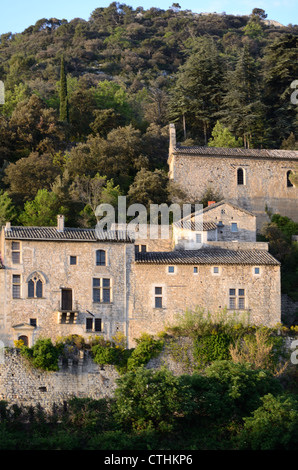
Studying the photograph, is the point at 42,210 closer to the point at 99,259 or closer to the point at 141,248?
the point at 141,248

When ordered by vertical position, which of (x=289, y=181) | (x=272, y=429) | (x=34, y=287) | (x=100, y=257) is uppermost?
(x=289, y=181)

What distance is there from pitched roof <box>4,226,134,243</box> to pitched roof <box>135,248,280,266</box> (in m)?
1.53

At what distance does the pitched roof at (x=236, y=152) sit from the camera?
6156 cm

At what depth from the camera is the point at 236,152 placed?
62.1 m

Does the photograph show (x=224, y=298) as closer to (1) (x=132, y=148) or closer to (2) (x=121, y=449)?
(2) (x=121, y=449)

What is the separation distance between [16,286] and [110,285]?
15.8 ft

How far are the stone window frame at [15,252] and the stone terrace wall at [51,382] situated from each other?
16.5ft

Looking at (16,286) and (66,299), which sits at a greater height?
(16,286)

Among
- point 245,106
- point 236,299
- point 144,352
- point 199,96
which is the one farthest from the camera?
point 199,96

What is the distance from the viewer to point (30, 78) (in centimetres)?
9050

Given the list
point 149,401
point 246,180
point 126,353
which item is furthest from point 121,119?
point 149,401

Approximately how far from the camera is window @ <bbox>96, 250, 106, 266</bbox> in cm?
4628

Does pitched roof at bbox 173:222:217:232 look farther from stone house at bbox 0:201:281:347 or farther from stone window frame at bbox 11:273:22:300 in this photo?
stone window frame at bbox 11:273:22:300
